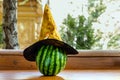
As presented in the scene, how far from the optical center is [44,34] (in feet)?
3.40

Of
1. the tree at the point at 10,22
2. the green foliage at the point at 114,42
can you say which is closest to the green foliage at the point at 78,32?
the green foliage at the point at 114,42

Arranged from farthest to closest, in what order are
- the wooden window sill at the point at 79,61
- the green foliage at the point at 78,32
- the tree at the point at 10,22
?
1. the green foliage at the point at 78,32
2. the tree at the point at 10,22
3. the wooden window sill at the point at 79,61

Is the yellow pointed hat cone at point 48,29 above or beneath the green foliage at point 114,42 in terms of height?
above

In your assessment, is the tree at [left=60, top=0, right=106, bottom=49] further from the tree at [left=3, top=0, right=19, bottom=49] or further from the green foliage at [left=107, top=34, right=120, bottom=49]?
the tree at [left=3, top=0, right=19, bottom=49]

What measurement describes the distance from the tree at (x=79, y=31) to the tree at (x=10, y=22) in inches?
13.7

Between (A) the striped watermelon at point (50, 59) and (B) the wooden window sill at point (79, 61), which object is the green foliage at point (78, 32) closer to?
(B) the wooden window sill at point (79, 61)

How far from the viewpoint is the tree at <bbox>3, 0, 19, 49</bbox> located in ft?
4.95

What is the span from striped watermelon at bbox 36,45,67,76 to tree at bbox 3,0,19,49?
575mm

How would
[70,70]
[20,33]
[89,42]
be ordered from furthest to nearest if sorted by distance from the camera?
[20,33] → [89,42] → [70,70]

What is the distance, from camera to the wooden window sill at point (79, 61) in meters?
1.25

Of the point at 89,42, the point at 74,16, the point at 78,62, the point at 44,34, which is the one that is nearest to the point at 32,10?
the point at 74,16

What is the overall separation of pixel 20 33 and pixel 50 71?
97cm

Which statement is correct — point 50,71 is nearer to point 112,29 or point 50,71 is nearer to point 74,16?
point 74,16

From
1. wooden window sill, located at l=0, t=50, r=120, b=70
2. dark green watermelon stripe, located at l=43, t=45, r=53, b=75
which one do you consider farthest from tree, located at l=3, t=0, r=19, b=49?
dark green watermelon stripe, located at l=43, t=45, r=53, b=75
